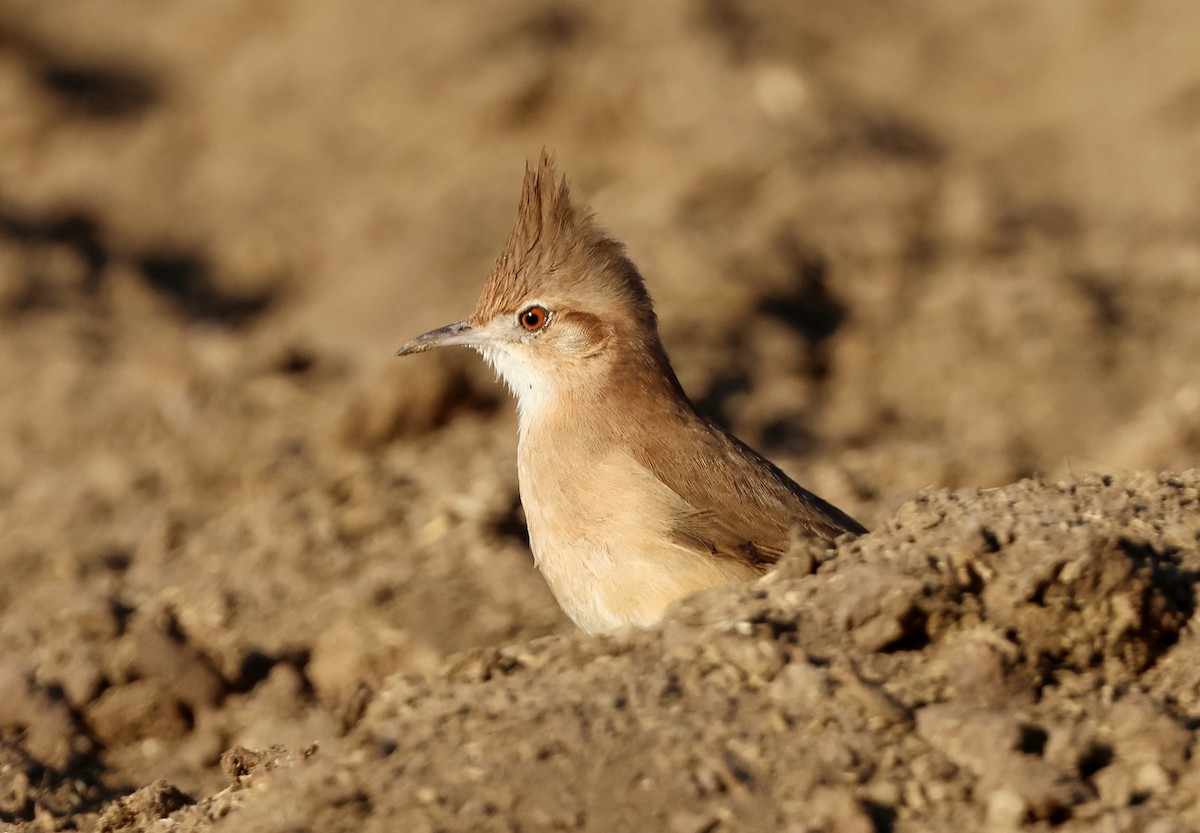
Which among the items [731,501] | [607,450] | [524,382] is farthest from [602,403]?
[731,501]

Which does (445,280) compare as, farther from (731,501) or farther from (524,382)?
(731,501)

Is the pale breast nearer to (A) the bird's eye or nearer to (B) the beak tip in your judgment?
(A) the bird's eye

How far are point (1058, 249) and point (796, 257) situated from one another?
2215mm

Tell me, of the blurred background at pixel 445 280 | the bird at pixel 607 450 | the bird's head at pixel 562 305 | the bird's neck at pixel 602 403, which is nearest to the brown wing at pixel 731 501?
the bird at pixel 607 450

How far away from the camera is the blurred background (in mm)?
7082

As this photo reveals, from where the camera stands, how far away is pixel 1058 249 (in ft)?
38.9

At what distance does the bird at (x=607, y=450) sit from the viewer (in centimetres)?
505

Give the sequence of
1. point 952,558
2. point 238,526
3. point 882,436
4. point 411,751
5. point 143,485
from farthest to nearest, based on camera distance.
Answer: point 882,436 < point 143,485 < point 238,526 < point 952,558 < point 411,751

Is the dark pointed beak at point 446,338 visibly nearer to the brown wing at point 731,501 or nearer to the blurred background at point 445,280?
the brown wing at point 731,501

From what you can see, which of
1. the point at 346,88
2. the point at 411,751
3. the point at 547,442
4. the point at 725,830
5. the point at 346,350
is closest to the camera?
the point at 725,830

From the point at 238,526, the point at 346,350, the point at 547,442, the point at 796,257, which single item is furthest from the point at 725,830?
the point at 796,257

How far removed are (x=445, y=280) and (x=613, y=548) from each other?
6.46m

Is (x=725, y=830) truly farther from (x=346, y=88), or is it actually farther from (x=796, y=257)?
(x=346, y=88)

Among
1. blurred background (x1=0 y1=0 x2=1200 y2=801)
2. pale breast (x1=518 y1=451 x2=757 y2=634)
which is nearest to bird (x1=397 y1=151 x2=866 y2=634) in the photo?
pale breast (x1=518 y1=451 x2=757 y2=634)
